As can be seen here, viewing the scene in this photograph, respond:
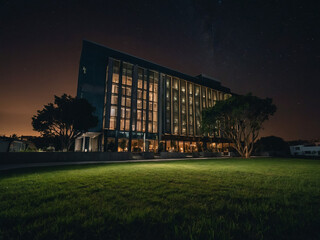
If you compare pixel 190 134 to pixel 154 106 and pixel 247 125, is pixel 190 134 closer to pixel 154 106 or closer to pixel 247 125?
pixel 154 106

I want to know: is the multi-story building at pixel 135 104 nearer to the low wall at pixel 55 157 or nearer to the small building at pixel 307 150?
the low wall at pixel 55 157

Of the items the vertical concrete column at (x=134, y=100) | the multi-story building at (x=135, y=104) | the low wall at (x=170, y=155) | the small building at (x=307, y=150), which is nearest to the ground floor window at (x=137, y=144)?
the multi-story building at (x=135, y=104)

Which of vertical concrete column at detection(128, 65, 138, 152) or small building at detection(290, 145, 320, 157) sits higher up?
vertical concrete column at detection(128, 65, 138, 152)

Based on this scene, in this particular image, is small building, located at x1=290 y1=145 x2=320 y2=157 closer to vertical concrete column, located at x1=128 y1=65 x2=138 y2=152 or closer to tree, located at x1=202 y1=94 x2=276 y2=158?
tree, located at x1=202 y1=94 x2=276 y2=158

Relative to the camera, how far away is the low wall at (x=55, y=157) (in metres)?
15.4

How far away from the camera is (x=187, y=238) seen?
2.06 metres

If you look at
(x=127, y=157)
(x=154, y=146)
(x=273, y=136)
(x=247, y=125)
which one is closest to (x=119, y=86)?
(x=154, y=146)

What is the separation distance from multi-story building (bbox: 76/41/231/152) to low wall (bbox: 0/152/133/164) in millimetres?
11538

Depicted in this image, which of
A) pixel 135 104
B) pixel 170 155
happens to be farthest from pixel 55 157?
pixel 135 104

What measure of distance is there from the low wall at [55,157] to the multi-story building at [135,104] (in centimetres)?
1154

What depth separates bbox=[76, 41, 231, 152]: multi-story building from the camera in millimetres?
40719

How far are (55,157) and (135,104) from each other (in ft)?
92.5

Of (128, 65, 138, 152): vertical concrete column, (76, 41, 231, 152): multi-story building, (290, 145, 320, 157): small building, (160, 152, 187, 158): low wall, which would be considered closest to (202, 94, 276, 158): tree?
(160, 152, 187, 158): low wall

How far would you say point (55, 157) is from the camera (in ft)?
58.9
